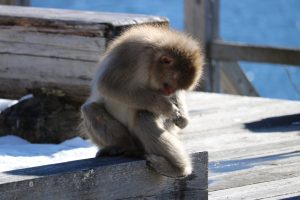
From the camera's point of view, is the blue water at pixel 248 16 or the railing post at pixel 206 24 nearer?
the railing post at pixel 206 24

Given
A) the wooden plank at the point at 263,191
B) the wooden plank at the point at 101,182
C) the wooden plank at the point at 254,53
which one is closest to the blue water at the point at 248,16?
the wooden plank at the point at 254,53

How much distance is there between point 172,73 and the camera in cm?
528

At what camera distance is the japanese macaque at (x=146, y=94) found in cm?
521

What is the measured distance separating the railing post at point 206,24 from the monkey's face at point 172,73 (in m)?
5.70

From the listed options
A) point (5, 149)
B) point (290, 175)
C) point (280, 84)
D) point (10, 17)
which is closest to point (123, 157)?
point (290, 175)

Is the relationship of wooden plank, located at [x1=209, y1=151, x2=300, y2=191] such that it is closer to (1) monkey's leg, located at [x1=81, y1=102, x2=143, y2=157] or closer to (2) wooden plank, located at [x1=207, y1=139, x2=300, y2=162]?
(2) wooden plank, located at [x1=207, y1=139, x2=300, y2=162]

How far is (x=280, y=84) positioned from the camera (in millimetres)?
18297

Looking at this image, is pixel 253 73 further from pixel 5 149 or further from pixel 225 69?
pixel 5 149

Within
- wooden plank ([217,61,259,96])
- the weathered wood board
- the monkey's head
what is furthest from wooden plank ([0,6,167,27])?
wooden plank ([217,61,259,96])

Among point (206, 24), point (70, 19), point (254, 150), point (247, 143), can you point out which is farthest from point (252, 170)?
point (206, 24)

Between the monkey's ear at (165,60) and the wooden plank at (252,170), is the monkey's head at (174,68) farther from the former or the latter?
the wooden plank at (252,170)

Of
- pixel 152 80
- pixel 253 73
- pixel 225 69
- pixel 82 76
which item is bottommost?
pixel 253 73

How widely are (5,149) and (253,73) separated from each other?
12.5 m

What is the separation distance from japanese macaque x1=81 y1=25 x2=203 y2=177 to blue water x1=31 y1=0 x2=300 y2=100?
13.6 m
